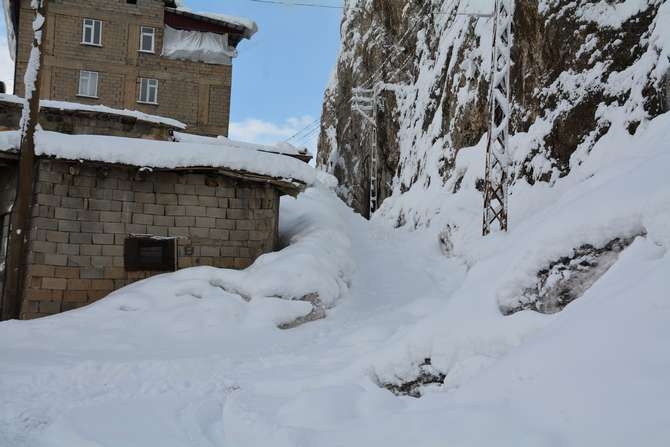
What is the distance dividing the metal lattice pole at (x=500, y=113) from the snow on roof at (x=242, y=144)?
9827 millimetres

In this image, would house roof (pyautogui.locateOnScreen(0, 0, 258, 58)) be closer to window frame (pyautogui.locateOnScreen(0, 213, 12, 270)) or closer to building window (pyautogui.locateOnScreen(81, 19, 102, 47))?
building window (pyautogui.locateOnScreen(81, 19, 102, 47))

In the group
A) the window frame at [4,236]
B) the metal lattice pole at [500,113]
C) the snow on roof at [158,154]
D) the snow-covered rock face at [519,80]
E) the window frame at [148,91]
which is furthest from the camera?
the window frame at [148,91]

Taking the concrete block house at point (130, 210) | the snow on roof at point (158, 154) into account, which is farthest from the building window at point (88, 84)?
the snow on roof at point (158, 154)

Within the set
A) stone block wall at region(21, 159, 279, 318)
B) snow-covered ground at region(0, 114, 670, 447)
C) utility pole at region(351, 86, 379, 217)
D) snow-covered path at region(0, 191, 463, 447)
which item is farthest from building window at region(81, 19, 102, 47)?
snow-covered path at region(0, 191, 463, 447)

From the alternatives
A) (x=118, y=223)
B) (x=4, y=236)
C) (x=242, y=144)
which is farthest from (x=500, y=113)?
(x=242, y=144)

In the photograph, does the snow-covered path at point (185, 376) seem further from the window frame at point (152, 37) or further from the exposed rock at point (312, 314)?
the window frame at point (152, 37)

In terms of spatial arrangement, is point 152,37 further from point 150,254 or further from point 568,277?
point 568,277

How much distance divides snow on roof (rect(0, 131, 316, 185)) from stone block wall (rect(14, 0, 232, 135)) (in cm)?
1169

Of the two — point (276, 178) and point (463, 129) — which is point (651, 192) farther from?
point (463, 129)

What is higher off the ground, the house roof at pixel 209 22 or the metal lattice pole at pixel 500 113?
the house roof at pixel 209 22

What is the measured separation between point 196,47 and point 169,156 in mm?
13753

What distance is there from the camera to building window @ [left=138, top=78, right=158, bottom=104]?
22391 mm

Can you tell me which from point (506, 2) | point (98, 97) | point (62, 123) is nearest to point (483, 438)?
point (506, 2)

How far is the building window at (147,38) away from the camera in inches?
890
